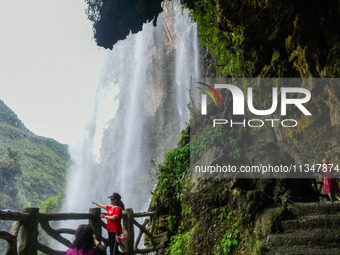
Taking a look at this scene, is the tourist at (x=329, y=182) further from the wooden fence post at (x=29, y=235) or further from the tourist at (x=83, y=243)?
the wooden fence post at (x=29, y=235)

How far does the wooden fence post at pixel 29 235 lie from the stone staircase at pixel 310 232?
3599mm

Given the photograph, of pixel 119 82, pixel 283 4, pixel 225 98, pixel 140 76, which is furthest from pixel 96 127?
pixel 283 4

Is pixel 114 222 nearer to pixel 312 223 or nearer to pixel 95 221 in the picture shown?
pixel 95 221

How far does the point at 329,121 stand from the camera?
643 cm

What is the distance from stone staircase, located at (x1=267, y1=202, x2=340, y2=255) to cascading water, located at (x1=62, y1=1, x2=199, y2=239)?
2036 cm

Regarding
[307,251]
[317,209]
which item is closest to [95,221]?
[307,251]

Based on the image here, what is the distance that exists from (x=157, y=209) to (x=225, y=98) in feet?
12.1

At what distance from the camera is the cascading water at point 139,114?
94.2ft

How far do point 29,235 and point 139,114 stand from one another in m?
32.1

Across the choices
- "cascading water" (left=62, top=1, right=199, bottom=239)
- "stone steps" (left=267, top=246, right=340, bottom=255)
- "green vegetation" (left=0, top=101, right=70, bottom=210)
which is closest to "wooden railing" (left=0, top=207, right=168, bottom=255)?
"stone steps" (left=267, top=246, right=340, bottom=255)

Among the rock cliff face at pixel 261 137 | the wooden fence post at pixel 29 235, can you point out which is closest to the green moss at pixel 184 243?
the rock cliff face at pixel 261 137

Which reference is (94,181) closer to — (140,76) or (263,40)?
(140,76)

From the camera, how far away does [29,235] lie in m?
4.72

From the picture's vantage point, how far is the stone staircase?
394cm
